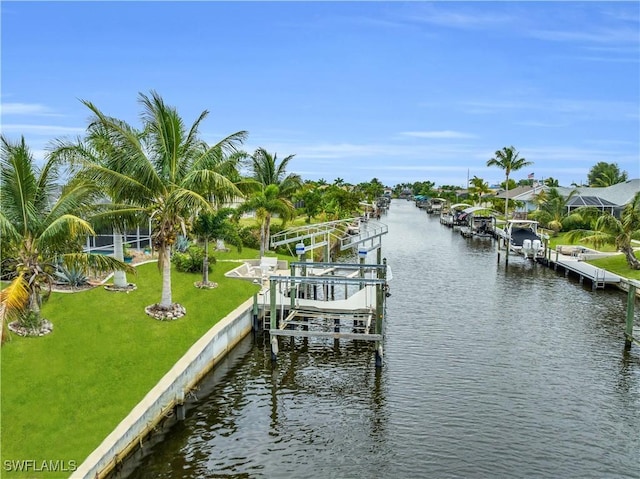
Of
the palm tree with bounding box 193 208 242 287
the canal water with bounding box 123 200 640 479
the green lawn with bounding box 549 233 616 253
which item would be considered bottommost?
the canal water with bounding box 123 200 640 479

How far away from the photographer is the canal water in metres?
16.9

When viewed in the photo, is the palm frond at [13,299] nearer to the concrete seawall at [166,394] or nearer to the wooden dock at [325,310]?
the concrete seawall at [166,394]

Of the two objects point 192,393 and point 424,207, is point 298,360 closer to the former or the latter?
point 192,393

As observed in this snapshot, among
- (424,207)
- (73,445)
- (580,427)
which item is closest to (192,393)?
(73,445)

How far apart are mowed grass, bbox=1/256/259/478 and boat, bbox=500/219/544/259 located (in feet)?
132

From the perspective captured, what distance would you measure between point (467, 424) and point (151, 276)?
1796cm

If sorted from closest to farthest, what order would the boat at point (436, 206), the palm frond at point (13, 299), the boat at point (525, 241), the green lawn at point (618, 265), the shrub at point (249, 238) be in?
1. the palm frond at point (13, 299)
2. the green lawn at point (618, 265)
3. the shrub at point (249, 238)
4. the boat at point (525, 241)
5. the boat at point (436, 206)

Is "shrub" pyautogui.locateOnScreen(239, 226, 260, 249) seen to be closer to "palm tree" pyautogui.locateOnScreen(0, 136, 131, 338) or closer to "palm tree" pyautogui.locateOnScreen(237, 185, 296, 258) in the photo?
"palm tree" pyautogui.locateOnScreen(237, 185, 296, 258)

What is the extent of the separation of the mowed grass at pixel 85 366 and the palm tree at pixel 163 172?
1726 millimetres

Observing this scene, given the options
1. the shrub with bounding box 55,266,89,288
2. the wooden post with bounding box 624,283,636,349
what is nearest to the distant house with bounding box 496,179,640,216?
the wooden post with bounding box 624,283,636,349

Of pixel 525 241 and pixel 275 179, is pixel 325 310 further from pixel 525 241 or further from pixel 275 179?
pixel 525 241

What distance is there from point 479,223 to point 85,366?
274 feet

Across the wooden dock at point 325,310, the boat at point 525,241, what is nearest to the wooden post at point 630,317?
the wooden dock at point 325,310

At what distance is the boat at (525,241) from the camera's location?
58.3m
